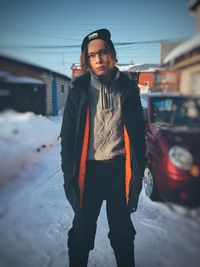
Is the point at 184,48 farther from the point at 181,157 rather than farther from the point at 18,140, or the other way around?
the point at 18,140

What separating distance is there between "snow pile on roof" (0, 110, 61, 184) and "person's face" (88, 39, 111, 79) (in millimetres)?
386

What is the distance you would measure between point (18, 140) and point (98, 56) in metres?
0.53

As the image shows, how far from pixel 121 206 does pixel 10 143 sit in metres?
0.83

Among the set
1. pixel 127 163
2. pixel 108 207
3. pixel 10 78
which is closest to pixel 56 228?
pixel 108 207

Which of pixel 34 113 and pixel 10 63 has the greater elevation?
pixel 10 63

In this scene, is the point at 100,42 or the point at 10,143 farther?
the point at 100,42

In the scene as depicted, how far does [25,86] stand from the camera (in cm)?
73

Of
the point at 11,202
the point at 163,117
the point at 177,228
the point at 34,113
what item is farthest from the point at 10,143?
the point at 177,228

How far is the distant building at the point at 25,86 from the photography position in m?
0.70

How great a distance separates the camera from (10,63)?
723 mm

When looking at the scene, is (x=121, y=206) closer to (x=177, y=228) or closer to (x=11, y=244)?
(x=177, y=228)

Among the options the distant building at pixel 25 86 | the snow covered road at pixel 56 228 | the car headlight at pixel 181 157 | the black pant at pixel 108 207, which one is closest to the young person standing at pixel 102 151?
the black pant at pixel 108 207

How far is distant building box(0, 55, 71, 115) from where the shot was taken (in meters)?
0.70

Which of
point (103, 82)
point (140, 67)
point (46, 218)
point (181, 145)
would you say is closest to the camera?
point (181, 145)
